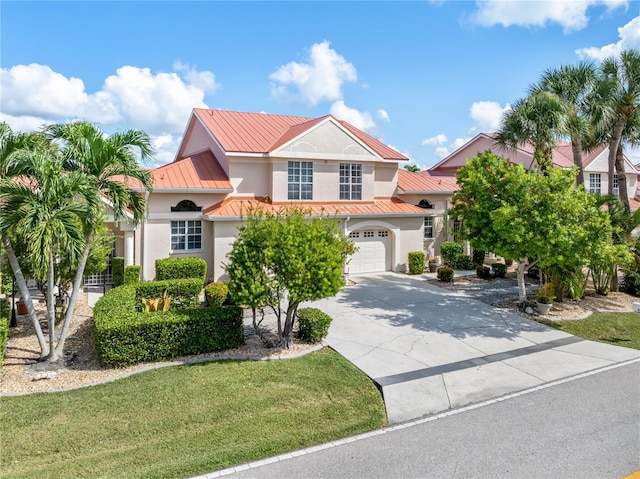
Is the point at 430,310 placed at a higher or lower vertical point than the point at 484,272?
lower

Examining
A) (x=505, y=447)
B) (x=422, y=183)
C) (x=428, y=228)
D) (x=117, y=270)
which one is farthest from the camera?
(x=428, y=228)

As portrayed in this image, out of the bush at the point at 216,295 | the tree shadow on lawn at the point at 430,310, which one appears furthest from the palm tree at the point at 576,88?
the bush at the point at 216,295

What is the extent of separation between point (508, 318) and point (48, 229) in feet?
45.9

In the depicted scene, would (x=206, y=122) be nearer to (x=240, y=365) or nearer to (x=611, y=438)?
(x=240, y=365)

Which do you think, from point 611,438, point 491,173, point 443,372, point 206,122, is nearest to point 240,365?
point 443,372

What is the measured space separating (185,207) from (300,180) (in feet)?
19.2

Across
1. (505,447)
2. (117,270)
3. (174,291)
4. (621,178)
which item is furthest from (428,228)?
(505,447)

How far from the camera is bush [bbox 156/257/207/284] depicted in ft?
58.2

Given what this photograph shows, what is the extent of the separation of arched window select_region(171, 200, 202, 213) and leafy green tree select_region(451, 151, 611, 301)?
487 inches

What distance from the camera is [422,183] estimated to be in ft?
82.4

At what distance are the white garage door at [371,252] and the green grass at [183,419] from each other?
12448 mm

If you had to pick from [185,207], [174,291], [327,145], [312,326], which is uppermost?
[327,145]

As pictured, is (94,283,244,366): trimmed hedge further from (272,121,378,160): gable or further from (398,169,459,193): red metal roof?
(398,169,459,193): red metal roof

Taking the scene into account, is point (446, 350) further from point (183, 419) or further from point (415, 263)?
point (415, 263)
